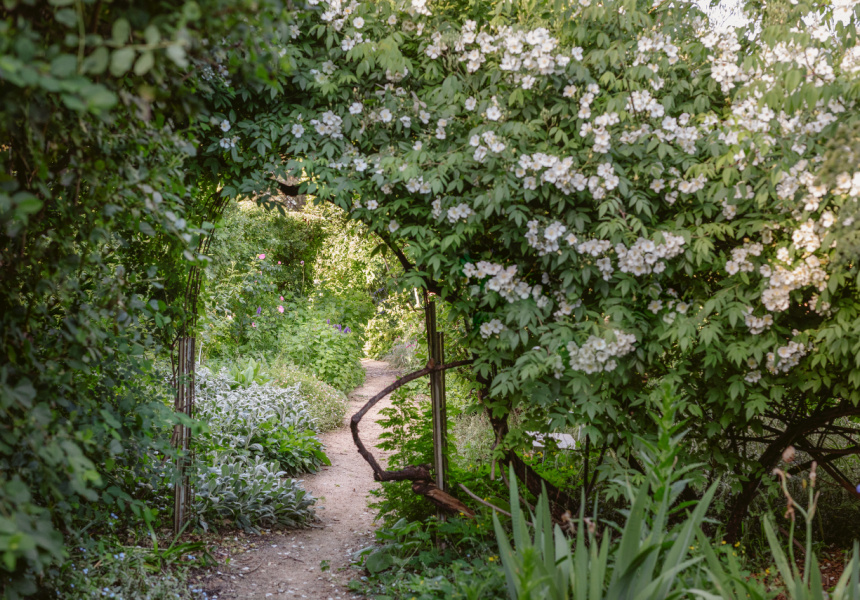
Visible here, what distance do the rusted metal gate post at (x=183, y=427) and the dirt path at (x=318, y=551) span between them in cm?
41

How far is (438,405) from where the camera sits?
356 cm

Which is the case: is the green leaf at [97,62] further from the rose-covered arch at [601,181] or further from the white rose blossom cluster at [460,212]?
the white rose blossom cluster at [460,212]

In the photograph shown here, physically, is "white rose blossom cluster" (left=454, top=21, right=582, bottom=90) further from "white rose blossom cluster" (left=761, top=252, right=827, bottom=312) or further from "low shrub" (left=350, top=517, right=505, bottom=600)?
"low shrub" (left=350, top=517, right=505, bottom=600)

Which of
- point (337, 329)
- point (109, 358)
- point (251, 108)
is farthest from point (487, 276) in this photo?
point (337, 329)

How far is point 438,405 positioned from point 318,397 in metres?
→ 3.33

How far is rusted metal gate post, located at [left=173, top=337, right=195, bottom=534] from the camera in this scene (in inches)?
135

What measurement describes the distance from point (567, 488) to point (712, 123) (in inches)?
85.4

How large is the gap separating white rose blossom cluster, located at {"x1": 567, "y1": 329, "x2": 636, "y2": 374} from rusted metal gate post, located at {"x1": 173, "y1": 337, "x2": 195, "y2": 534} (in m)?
2.05

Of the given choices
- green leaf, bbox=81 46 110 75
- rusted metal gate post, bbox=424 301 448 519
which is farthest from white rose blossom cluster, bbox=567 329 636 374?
green leaf, bbox=81 46 110 75

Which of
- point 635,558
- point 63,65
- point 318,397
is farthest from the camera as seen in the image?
point 318,397

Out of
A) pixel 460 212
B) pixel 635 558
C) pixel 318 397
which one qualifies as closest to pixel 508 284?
pixel 460 212

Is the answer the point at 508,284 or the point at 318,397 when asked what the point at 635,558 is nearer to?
the point at 508,284

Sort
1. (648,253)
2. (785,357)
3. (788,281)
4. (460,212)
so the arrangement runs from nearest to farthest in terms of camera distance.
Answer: (788,281)
(785,357)
(648,253)
(460,212)

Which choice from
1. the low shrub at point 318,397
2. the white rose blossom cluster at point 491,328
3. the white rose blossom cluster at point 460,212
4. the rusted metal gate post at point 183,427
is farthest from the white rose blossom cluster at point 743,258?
the low shrub at point 318,397
